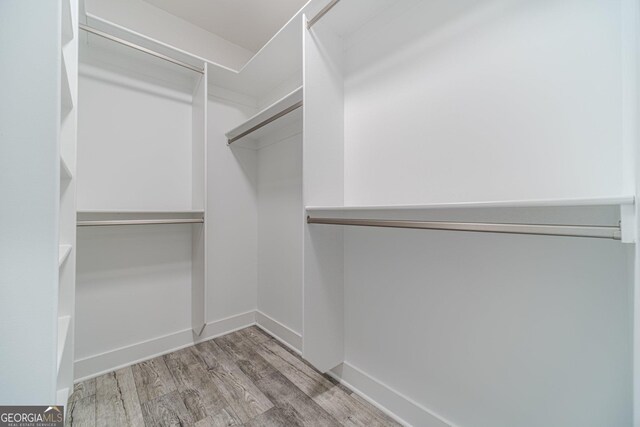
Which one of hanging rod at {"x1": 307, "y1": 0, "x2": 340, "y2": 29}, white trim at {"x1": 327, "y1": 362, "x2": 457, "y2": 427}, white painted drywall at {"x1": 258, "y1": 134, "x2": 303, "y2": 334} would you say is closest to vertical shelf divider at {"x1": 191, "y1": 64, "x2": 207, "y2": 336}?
white painted drywall at {"x1": 258, "y1": 134, "x2": 303, "y2": 334}

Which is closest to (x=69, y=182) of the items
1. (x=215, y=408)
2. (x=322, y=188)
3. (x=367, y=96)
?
(x=322, y=188)

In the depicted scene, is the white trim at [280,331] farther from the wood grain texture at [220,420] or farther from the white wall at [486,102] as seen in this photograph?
the white wall at [486,102]

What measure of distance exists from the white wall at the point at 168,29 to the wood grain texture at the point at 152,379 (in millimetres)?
2511

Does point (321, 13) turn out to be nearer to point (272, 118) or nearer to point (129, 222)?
point (272, 118)

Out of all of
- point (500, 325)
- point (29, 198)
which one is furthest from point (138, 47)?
point (500, 325)

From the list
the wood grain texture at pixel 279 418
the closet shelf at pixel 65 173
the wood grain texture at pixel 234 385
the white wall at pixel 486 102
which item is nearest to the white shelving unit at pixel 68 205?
the closet shelf at pixel 65 173

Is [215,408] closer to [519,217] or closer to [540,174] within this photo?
[519,217]

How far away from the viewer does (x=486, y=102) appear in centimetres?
104

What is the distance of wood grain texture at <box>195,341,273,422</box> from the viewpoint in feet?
4.63

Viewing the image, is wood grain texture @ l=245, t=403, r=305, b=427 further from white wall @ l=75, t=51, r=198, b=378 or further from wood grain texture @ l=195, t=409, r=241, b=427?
white wall @ l=75, t=51, r=198, b=378

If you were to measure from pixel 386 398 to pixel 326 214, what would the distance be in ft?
3.56

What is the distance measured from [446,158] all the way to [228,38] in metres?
2.34

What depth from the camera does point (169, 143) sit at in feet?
6.64

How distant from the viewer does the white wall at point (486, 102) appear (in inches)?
31.8
